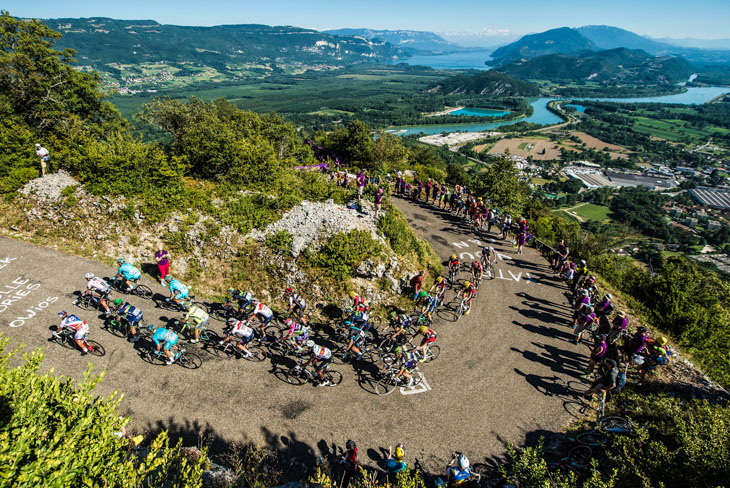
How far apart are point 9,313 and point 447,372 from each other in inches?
806

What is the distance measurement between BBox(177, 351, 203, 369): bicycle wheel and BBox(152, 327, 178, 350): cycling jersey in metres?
0.88

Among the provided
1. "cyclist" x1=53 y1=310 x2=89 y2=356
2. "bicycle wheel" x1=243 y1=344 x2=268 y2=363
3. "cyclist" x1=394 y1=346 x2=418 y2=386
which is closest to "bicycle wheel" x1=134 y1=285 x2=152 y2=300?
"cyclist" x1=53 y1=310 x2=89 y2=356

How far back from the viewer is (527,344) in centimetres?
1642

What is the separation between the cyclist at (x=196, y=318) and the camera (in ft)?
44.9

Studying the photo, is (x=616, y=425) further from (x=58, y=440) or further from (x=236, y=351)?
(x=58, y=440)

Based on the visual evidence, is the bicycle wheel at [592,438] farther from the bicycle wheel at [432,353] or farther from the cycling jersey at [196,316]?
the cycling jersey at [196,316]

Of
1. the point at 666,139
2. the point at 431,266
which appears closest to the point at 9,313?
the point at 431,266

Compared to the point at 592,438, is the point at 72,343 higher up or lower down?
higher up

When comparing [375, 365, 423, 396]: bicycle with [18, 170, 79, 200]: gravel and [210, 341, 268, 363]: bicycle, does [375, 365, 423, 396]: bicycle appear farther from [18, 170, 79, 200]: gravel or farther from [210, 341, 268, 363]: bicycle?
[18, 170, 79, 200]: gravel

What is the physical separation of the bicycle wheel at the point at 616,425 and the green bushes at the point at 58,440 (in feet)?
41.6

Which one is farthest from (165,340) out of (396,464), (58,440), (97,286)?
(396,464)

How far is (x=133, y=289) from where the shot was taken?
16.8 meters


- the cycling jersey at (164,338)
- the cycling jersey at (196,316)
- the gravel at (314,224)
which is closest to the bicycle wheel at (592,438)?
the gravel at (314,224)

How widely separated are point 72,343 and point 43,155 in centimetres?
1510
